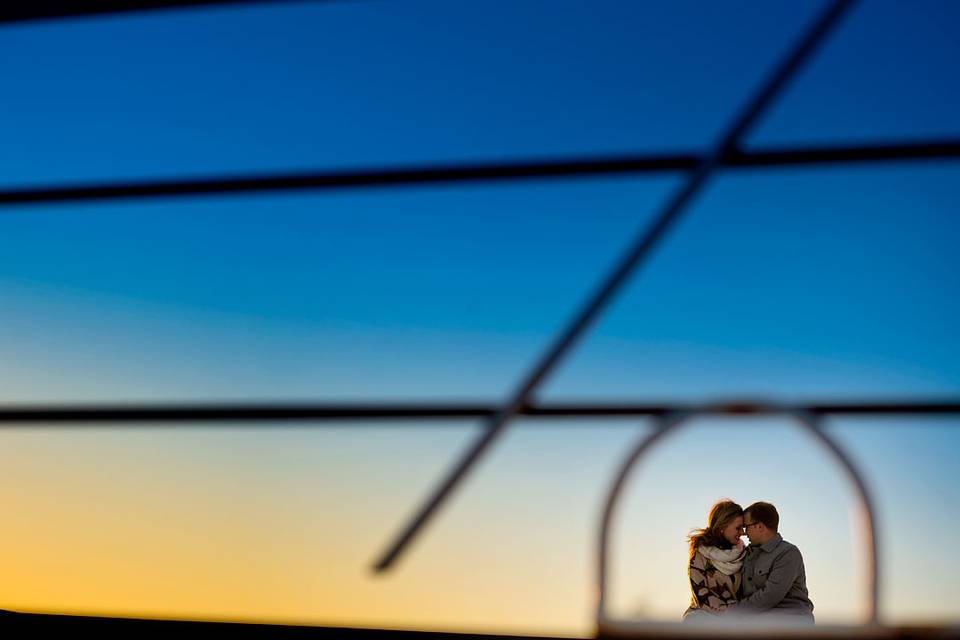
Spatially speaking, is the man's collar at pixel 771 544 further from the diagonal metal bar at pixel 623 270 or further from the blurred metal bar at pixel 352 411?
the diagonal metal bar at pixel 623 270

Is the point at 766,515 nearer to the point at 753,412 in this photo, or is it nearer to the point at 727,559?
the point at 727,559

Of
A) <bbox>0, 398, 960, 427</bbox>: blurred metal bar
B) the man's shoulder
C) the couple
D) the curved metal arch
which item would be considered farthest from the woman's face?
the curved metal arch

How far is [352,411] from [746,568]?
1278mm

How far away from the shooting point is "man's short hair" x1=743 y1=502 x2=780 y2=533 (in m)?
2.29

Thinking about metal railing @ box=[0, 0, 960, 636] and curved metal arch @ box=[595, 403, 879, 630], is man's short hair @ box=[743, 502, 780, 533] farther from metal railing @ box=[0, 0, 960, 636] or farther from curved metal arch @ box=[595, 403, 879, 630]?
curved metal arch @ box=[595, 403, 879, 630]

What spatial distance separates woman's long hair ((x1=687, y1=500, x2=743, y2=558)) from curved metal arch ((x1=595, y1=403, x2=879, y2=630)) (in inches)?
58.9

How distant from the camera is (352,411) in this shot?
1462 millimetres

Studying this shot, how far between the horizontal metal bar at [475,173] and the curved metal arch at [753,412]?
61 centimetres

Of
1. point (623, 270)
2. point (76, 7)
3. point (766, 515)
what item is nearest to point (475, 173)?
point (623, 270)

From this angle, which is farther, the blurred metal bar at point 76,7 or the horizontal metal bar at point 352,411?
the blurred metal bar at point 76,7

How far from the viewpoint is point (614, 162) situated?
150 centimetres

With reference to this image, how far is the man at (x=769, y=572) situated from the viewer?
2.22 metres

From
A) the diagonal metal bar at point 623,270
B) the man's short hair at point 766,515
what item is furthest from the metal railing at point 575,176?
the man's short hair at point 766,515

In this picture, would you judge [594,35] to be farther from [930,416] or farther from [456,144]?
[930,416]
